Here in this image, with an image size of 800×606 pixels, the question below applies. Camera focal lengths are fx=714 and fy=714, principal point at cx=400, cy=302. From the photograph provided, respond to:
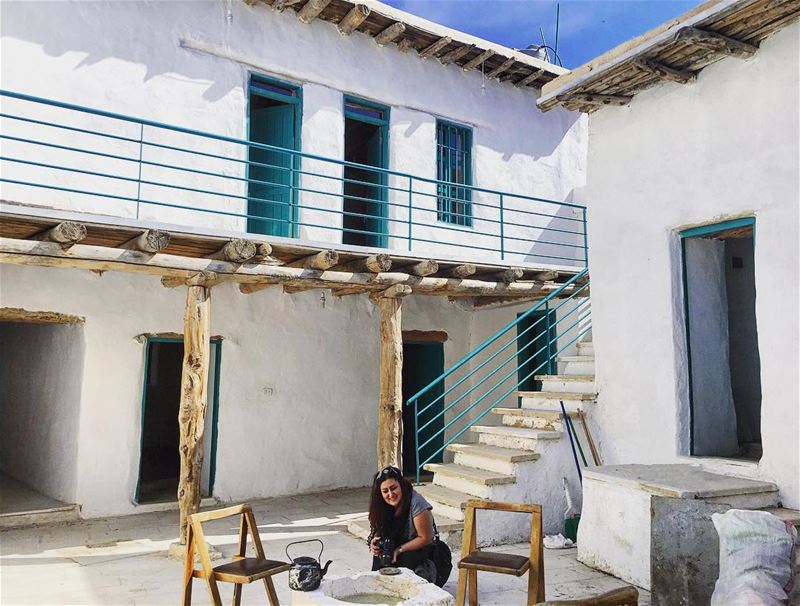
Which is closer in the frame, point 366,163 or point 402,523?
point 402,523

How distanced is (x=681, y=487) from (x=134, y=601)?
14.4 ft

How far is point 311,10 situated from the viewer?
1003 cm

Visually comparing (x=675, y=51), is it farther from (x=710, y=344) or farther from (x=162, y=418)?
(x=162, y=418)

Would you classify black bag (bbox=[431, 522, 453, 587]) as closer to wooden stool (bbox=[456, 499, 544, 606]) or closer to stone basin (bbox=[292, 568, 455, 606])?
wooden stool (bbox=[456, 499, 544, 606])

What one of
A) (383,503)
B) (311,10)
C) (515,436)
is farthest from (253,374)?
(311,10)

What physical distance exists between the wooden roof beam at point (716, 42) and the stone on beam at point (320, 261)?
406 centimetres

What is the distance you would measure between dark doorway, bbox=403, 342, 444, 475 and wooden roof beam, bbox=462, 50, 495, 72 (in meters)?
4.63

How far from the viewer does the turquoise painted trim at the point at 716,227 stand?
6062 mm

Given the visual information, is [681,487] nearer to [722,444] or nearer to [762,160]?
[722,444]

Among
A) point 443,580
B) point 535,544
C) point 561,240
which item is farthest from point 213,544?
point 561,240

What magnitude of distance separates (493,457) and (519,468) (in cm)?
30

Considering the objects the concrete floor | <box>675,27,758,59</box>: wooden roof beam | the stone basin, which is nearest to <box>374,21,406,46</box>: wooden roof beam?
<box>675,27,758,59</box>: wooden roof beam

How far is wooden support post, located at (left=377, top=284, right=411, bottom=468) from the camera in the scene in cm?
871

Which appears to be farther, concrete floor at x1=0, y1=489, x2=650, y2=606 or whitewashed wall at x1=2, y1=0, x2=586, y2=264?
whitewashed wall at x1=2, y1=0, x2=586, y2=264
